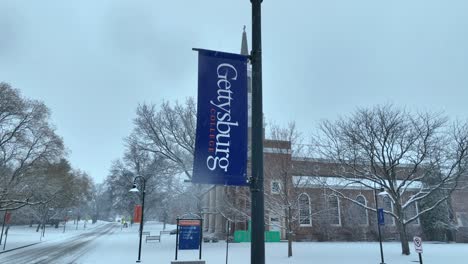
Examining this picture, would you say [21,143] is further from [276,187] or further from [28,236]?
[276,187]

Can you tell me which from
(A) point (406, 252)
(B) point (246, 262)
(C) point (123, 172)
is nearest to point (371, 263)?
(A) point (406, 252)

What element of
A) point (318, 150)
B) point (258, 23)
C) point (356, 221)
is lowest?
point (356, 221)

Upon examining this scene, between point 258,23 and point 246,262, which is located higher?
point 258,23

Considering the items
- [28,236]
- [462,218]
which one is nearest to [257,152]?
[28,236]

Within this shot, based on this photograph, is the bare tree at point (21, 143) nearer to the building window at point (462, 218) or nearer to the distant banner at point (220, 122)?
the distant banner at point (220, 122)

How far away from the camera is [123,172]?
173ft

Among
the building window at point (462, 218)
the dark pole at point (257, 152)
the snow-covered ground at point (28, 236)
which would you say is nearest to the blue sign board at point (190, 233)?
the dark pole at point (257, 152)

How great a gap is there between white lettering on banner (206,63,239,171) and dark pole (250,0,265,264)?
21.9 inches

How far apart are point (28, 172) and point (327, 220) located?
31628mm

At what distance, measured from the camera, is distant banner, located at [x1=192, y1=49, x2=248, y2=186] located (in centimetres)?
456

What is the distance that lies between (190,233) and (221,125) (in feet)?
48.5

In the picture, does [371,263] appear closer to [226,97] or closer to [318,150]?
[318,150]

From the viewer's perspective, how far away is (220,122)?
4.64 meters

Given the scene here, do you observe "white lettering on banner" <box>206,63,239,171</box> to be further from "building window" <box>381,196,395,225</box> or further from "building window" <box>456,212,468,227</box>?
"building window" <box>456,212,468,227</box>
